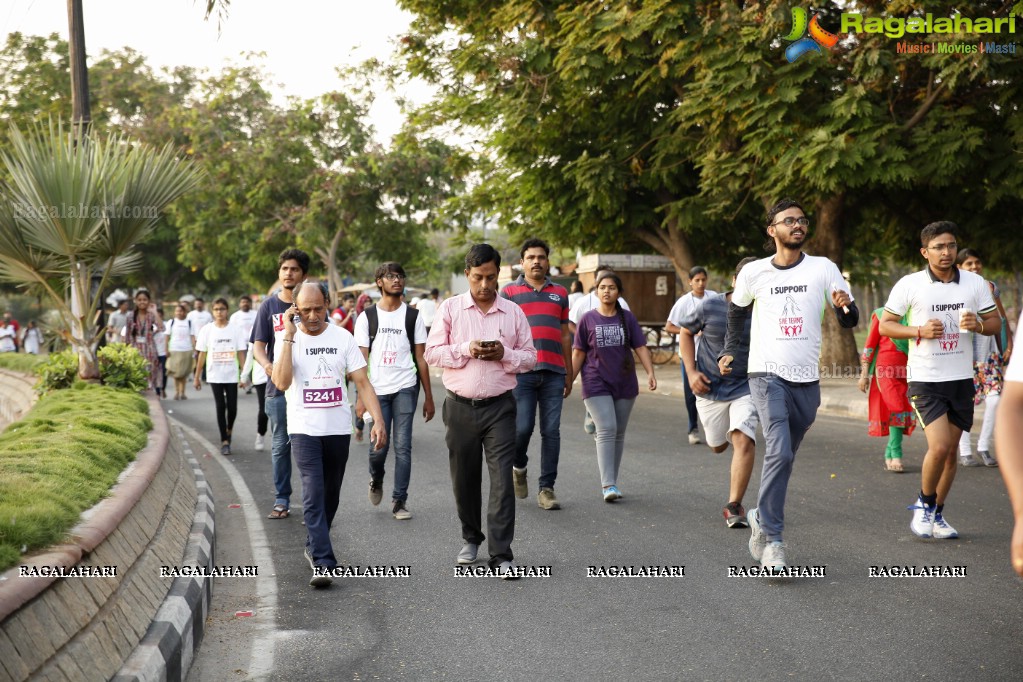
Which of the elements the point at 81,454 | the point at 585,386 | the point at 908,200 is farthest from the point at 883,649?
the point at 908,200

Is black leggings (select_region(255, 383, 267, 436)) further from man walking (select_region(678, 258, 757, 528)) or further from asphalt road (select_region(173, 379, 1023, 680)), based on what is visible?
man walking (select_region(678, 258, 757, 528))

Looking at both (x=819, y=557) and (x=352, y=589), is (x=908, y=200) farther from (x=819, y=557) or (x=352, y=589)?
(x=352, y=589)

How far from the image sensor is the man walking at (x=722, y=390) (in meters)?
7.22

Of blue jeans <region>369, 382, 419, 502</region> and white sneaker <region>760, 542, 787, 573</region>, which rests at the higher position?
blue jeans <region>369, 382, 419, 502</region>

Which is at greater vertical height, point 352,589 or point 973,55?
point 973,55

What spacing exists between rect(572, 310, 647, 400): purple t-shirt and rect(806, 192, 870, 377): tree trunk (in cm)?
1160

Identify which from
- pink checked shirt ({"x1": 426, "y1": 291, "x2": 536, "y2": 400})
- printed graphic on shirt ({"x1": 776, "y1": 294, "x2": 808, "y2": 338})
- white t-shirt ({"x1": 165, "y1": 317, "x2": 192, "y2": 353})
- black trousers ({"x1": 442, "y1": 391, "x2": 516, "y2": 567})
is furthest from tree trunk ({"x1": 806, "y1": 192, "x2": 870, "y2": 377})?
black trousers ({"x1": 442, "y1": 391, "x2": 516, "y2": 567})

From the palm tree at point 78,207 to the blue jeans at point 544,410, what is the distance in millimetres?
5390

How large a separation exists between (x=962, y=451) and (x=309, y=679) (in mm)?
7388

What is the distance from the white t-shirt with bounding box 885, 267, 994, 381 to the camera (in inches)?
268

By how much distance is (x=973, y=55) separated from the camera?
13820 mm

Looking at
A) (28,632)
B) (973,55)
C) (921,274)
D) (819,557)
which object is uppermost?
(973,55)

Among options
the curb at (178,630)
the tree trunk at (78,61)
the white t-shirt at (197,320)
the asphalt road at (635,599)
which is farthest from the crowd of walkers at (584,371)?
the white t-shirt at (197,320)

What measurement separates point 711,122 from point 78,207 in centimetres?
1079
